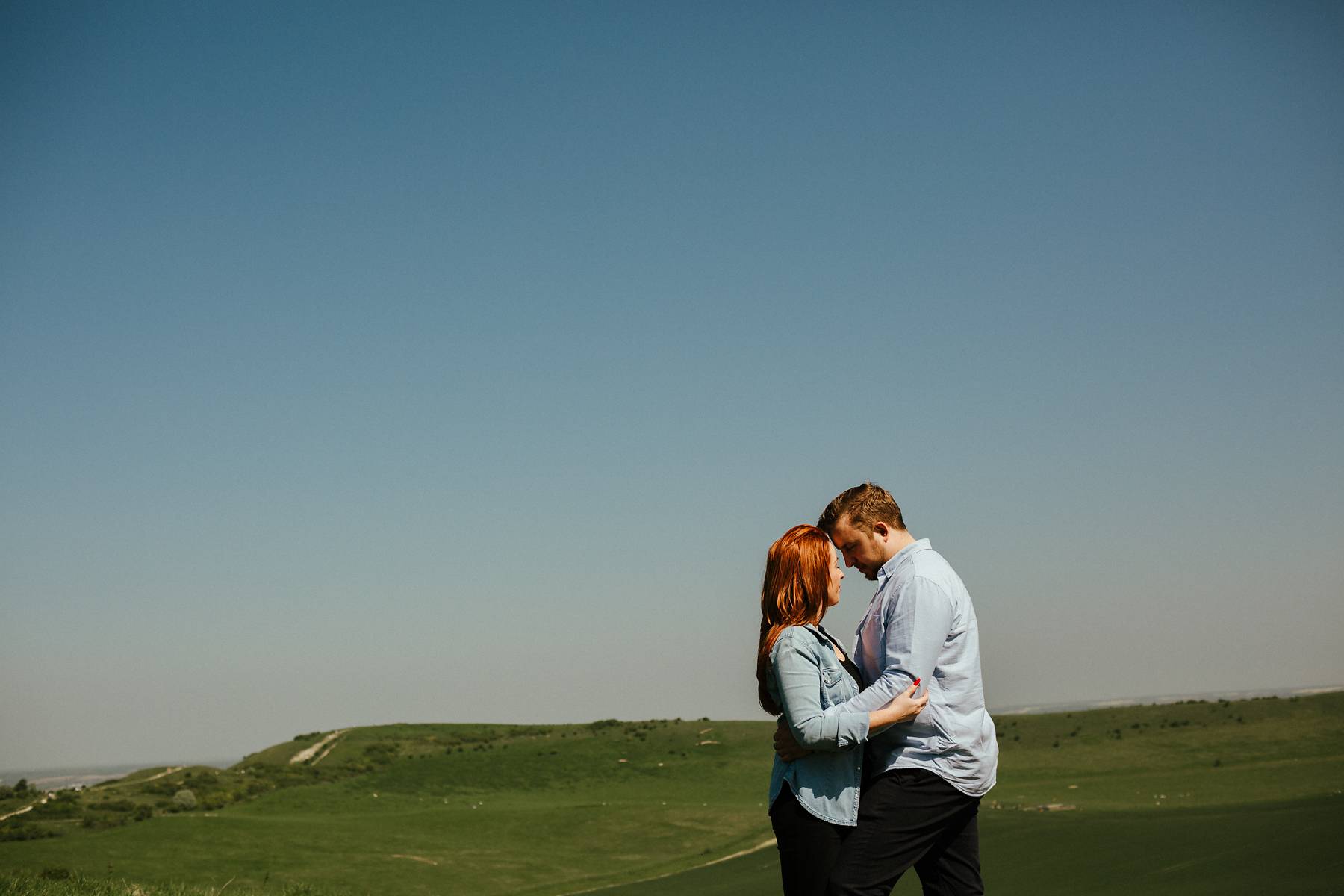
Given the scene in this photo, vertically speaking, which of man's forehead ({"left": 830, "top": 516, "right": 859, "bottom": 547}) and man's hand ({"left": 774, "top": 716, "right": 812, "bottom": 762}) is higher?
man's forehead ({"left": 830, "top": 516, "right": 859, "bottom": 547})

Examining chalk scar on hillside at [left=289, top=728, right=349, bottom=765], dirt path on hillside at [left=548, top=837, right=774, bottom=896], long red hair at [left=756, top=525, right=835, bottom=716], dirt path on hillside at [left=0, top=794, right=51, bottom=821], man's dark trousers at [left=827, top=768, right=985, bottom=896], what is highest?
long red hair at [left=756, top=525, right=835, bottom=716]

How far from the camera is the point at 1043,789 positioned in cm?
2555

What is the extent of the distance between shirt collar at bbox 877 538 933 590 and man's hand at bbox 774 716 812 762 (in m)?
0.76

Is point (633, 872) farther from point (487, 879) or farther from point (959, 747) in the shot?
point (959, 747)

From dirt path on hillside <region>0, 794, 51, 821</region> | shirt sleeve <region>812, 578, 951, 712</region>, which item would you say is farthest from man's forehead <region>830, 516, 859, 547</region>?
dirt path on hillside <region>0, 794, 51, 821</region>

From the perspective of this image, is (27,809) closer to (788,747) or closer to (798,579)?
(788,747)

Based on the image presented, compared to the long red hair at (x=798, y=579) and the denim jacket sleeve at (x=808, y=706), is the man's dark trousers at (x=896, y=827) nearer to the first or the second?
the denim jacket sleeve at (x=808, y=706)

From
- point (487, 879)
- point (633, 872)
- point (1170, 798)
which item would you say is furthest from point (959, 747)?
point (1170, 798)

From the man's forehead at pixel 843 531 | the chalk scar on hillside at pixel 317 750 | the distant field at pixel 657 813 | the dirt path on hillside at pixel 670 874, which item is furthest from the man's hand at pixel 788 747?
the chalk scar on hillside at pixel 317 750

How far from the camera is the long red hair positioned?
169 inches

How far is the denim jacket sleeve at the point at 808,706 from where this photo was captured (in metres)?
4.09

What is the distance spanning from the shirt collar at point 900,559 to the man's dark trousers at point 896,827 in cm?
81

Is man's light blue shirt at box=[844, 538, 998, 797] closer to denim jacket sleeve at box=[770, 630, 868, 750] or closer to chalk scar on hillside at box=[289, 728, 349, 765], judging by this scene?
denim jacket sleeve at box=[770, 630, 868, 750]

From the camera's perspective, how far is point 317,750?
43375 mm
